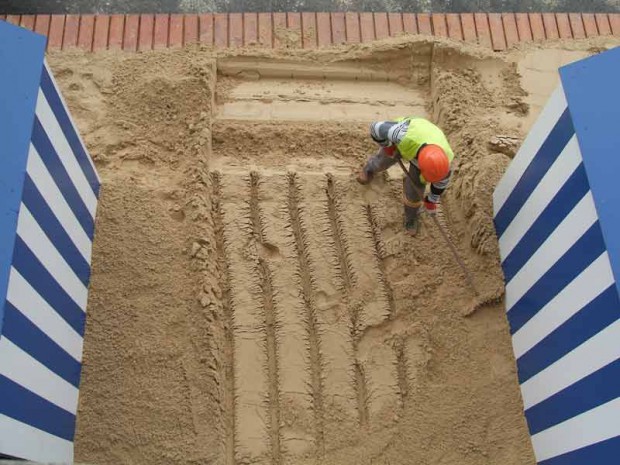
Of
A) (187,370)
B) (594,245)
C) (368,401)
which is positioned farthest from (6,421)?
(594,245)

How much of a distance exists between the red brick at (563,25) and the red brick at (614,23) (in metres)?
0.35

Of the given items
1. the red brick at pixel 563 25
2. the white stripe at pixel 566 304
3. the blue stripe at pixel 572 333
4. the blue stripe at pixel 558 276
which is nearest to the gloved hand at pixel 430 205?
the blue stripe at pixel 558 276


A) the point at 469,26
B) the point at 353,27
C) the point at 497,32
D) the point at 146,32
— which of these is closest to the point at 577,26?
the point at 497,32

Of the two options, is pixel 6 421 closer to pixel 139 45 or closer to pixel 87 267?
pixel 87 267

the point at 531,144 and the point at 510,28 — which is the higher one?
the point at 510,28

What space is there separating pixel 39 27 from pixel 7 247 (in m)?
2.93

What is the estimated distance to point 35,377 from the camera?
3484 millimetres

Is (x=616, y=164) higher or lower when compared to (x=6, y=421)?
higher

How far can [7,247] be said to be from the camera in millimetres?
3127

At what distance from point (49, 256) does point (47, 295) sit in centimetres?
20

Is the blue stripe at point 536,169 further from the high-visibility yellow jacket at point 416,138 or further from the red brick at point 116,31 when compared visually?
the red brick at point 116,31

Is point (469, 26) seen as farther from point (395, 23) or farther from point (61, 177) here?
point (61, 177)

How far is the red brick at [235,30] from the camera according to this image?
5453mm

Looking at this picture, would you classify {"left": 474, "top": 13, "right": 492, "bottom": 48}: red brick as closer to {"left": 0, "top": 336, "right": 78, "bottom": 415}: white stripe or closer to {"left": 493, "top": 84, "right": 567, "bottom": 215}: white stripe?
{"left": 493, "top": 84, "right": 567, "bottom": 215}: white stripe
